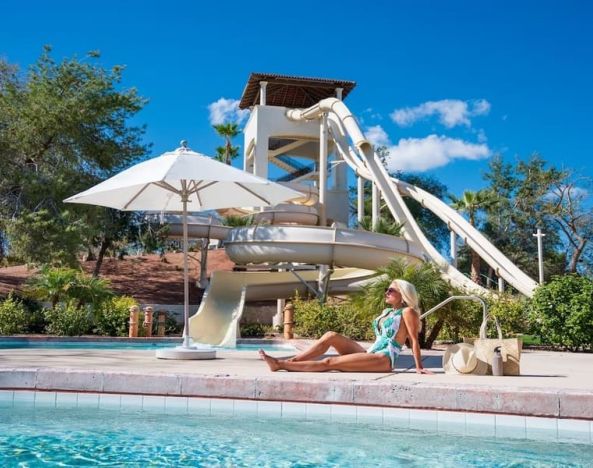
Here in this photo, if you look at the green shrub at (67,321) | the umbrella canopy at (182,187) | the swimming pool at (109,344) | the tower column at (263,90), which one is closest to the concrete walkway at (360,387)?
the umbrella canopy at (182,187)

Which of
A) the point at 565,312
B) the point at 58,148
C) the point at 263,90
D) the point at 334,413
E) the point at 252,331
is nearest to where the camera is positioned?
the point at 334,413

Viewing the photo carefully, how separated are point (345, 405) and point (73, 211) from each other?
19808 mm

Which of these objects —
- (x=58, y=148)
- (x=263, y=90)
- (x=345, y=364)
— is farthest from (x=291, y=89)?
(x=345, y=364)

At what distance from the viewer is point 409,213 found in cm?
2575

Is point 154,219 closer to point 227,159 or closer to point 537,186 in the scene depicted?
point 227,159

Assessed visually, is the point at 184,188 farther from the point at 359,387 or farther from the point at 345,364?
the point at 359,387

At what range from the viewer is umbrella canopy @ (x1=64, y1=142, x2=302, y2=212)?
8.90 meters

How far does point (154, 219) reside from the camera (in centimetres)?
2772

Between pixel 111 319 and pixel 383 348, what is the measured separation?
35.5 feet

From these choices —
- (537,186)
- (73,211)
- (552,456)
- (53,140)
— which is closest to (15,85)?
(53,140)

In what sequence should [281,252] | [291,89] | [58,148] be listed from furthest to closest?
[291,89], [58,148], [281,252]

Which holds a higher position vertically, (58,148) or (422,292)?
(58,148)

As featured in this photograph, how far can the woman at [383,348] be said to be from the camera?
6.91 meters

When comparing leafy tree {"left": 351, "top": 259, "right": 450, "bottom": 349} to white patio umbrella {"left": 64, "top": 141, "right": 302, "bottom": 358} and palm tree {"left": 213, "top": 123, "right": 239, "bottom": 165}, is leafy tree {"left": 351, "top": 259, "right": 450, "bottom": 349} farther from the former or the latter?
palm tree {"left": 213, "top": 123, "right": 239, "bottom": 165}
